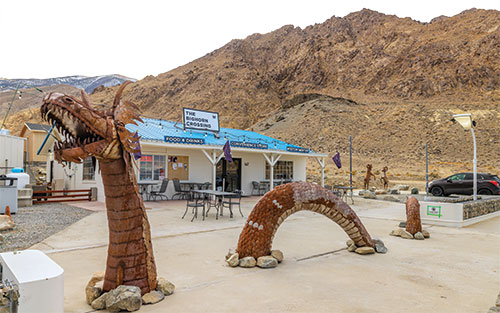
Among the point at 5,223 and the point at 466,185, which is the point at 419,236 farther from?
the point at 466,185

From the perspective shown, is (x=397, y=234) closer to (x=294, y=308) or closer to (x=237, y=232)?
(x=237, y=232)

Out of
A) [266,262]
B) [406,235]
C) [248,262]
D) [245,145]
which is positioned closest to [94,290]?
[248,262]

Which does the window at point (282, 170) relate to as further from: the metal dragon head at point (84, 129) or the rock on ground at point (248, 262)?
the metal dragon head at point (84, 129)

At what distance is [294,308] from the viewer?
11.4ft

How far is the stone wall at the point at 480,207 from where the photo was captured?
30.5ft

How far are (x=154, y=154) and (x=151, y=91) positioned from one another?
68.3 meters

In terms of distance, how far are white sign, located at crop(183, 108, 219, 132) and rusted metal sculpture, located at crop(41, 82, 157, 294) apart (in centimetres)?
1243

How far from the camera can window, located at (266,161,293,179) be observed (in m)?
17.8

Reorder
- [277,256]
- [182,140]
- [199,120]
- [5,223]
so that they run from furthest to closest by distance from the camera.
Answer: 1. [199,120]
2. [182,140]
3. [5,223]
4. [277,256]

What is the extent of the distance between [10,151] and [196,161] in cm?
988

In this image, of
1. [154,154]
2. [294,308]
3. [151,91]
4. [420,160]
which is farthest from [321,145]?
[151,91]

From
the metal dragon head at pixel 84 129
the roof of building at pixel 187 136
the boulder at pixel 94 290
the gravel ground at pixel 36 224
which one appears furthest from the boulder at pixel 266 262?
the roof of building at pixel 187 136

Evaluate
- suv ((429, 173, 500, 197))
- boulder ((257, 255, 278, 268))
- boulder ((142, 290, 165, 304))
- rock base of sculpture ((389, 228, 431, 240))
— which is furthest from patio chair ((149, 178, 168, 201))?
suv ((429, 173, 500, 197))

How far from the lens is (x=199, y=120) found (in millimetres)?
16281
